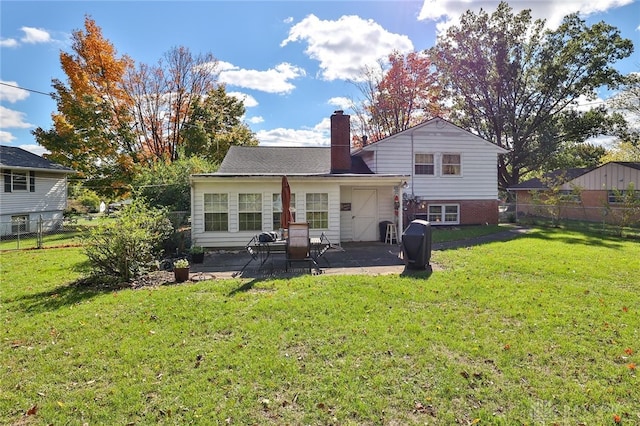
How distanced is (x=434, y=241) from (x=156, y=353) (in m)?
11.4

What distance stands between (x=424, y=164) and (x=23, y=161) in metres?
24.0

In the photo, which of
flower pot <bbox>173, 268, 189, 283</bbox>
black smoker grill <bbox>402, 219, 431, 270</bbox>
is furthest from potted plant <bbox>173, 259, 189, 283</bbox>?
black smoker grill <bbox>402, 219, 431, 270</bbox>

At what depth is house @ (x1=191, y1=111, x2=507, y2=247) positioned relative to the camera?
1221 cm

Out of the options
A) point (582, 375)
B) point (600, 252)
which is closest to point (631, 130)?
point (600, 252)

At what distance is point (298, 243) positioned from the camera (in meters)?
8.92

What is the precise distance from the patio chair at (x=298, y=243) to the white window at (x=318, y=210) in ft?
12.1

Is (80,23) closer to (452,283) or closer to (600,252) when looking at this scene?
(452,283)

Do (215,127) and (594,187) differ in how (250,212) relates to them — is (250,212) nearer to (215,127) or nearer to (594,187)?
(215,127)

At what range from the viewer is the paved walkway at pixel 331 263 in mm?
8633

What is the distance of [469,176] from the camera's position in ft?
58.6

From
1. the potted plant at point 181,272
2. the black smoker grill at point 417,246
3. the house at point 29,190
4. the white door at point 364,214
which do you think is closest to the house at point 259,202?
the white door at point 364,214

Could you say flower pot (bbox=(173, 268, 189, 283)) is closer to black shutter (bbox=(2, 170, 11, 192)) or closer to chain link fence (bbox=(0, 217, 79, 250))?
chain link fence (bbox=(0, 217, 79, 250))

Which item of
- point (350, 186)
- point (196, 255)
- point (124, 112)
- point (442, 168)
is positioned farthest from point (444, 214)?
point (124, 112)

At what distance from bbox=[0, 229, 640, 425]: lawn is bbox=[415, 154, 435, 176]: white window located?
1055cm
